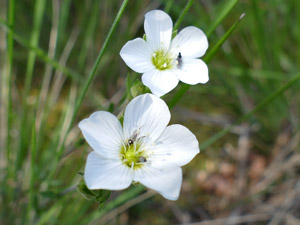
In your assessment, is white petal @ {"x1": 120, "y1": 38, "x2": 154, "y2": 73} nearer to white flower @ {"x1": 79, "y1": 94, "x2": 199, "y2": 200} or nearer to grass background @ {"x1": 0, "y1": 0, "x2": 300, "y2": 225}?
white flower @ {"x1": 79, "y1": 94, "x2": 199, "y2": 200}

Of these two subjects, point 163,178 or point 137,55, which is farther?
point 137,55

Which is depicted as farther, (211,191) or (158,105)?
(211,191)

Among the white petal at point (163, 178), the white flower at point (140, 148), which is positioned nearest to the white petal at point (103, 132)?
the white flower at point (140, 148)

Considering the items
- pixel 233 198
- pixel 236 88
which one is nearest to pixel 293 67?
pixel 236 88

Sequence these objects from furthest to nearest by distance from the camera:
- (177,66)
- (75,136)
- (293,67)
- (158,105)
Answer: (293,67) < (75,136) < (177,66) < (158,105)

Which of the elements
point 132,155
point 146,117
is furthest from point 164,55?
point 132,155

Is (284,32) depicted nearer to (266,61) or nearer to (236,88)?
(266,61)

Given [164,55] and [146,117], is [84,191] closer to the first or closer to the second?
Answer: [146,117]

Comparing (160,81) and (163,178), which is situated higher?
(160,81)
